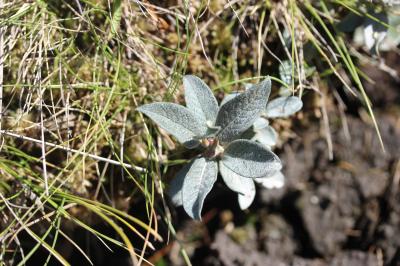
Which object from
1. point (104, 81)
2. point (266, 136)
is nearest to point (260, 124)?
point (266, 136)

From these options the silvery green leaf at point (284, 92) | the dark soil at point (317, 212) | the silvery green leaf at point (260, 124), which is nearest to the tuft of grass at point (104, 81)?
the silvery green leaf at point (284, 92)

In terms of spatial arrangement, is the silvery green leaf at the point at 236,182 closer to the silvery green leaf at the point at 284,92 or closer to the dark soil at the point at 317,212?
the silvery green leaf at the point at 284,92

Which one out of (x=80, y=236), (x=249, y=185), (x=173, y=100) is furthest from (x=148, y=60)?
(x=80, y=236)

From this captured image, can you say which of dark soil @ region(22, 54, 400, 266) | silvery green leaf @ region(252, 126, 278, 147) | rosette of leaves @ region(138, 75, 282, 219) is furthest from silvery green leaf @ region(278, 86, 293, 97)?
dark soil @ region(22, 54, 400, 266)

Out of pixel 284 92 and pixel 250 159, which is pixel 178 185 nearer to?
pixel 250 159

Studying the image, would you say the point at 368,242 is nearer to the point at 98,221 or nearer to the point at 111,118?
the point at 98,221

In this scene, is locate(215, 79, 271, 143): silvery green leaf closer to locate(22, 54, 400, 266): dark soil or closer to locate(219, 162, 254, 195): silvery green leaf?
locate(219, 162, 254, 195): silvery green leaf
